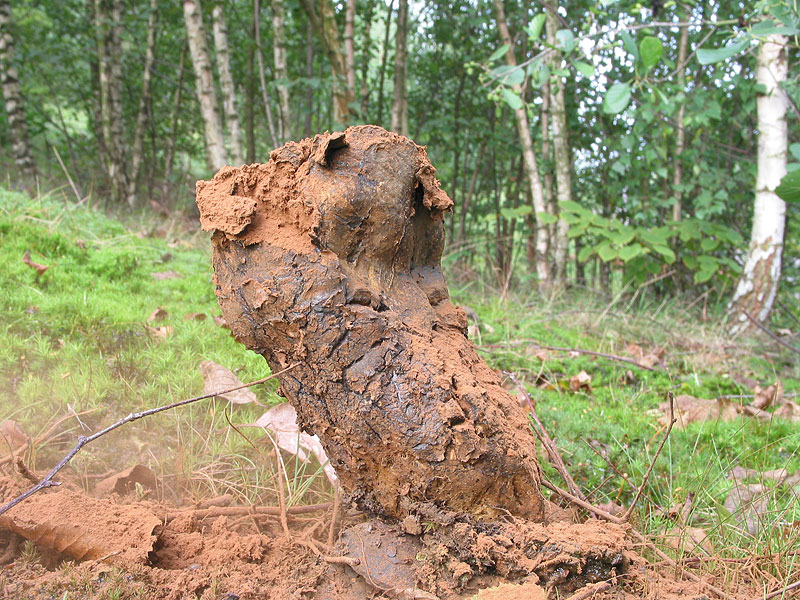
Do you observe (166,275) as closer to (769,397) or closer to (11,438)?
(11,438)

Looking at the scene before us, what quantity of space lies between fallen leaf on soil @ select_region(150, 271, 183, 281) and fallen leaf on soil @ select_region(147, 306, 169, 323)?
0.91m

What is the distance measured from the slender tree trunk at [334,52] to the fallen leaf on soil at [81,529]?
5.91m

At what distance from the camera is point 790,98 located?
533 centimetres

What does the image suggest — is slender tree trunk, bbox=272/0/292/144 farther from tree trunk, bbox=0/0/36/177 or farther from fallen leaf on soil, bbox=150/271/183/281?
tree trunk, bbox=0/0/36/177

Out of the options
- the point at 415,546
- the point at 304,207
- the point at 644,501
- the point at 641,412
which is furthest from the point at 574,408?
the point at 304,207

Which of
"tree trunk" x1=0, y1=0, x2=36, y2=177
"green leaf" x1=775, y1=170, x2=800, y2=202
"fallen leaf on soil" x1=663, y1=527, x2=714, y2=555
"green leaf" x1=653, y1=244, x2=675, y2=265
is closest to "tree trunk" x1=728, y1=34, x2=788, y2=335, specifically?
"green leaf" x1=653, y1=244, x2=675, y2=265

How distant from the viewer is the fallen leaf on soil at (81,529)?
1734 millimetres

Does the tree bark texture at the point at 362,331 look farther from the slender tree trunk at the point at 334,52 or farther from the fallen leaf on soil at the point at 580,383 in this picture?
the slender tree trunk at the point at 334,52

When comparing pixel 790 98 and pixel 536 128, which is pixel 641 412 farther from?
pixel 536 128

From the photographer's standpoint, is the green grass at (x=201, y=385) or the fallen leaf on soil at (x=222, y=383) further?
the fallen leaf on soil at (x=222, y=383)

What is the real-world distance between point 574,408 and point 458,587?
2.15 m

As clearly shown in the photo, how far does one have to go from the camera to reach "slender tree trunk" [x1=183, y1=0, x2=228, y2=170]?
262 inches

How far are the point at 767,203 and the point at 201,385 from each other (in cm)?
561

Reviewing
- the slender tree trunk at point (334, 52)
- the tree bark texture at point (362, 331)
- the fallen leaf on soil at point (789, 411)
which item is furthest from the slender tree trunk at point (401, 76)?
the tree bark texture at point (362, 331)
